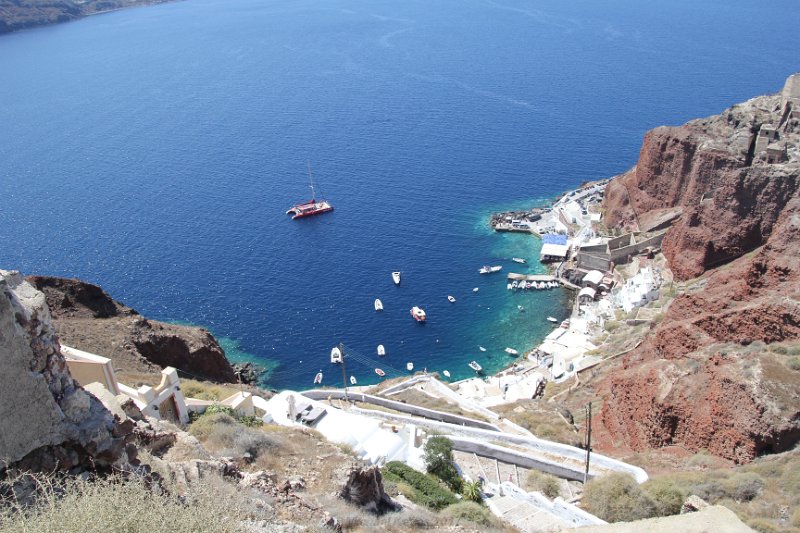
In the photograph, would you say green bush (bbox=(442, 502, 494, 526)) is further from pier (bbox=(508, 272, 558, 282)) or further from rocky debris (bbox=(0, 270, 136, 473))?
pier (bbox=(508, 272, 558, 282))

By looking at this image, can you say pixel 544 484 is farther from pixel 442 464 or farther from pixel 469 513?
pixel 469 513

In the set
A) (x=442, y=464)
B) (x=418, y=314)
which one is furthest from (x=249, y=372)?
(x=442, y=464)

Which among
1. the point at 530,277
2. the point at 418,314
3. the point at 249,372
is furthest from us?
the point at 530,277

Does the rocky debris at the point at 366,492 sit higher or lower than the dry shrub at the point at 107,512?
lower

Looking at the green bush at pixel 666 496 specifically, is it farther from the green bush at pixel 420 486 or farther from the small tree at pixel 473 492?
the green bush at pixel 420 486

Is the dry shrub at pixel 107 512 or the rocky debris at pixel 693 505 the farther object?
the rocky debris at pixel 693 505

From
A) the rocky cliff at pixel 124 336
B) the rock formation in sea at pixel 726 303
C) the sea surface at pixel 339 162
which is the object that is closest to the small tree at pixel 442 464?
the rock formation in sea at pixel 726 303

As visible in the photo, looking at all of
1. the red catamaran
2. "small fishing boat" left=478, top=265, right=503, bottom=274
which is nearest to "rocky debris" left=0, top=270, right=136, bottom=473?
"small fishing boat" left=478, top=265, right=503, bottom=274
